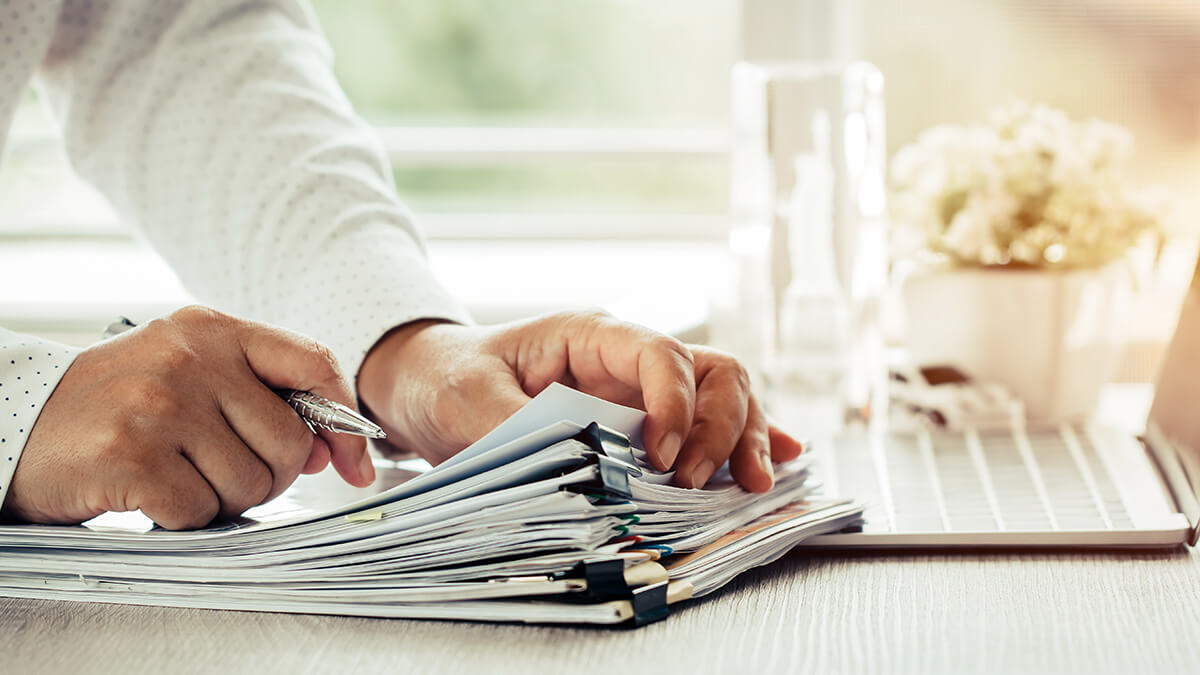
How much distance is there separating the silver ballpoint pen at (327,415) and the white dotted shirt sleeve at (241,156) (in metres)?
0.18

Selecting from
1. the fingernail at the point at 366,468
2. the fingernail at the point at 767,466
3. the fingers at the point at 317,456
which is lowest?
the fingernail at the point at 767,466

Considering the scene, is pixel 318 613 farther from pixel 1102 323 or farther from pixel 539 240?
pixel 539 240

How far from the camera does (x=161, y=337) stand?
23.1 inches

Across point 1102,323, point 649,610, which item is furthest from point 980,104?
point 649,610

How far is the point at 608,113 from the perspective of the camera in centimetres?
208

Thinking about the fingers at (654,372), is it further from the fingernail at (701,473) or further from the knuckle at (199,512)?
the knuckle at (199,512)

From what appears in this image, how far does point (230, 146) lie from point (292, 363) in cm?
39

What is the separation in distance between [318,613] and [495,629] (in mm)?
90

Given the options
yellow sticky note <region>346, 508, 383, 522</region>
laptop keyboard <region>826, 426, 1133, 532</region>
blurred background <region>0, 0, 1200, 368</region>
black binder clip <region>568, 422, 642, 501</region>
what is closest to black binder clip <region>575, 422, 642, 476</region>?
black binder clip <region>568, 422, 642, 501</region>

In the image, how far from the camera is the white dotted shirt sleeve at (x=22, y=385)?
57 centimetres

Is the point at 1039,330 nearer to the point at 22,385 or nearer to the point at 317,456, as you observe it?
the point at 317,456

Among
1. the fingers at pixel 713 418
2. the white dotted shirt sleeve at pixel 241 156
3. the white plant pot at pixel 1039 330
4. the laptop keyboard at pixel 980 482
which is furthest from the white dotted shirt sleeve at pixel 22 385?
the white plant pot at pixel 1039 330

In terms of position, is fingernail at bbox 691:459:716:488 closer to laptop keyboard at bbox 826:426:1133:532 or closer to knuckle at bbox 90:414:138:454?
laptop keyboard at bbox 826:426:1133:532

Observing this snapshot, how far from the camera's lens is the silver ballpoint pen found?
0.57m
